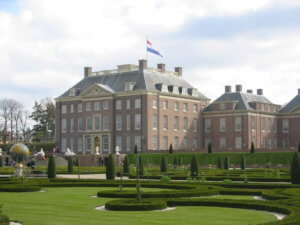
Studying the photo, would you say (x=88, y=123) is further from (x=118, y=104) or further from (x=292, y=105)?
(x=292, y=105)

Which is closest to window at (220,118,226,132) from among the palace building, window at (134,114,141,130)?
the palace building

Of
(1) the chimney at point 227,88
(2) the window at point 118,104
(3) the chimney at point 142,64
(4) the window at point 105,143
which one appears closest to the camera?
(2) the window at point 118,104

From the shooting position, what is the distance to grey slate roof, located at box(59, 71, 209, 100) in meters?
66.9

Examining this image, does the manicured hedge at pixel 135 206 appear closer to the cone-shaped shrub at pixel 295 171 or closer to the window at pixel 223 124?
the cone-shaped shrub at pixel 295 171

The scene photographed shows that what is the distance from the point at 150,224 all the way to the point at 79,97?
60.0 metres

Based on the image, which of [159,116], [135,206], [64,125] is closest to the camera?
[135,206]

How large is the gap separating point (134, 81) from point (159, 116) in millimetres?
5241

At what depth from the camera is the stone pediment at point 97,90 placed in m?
68.6

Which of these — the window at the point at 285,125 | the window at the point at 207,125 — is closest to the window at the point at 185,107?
the window at the point at 207,125

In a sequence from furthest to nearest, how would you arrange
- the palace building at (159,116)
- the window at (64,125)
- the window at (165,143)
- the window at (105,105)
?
the window at (64,125) < the window at (105,105) < the window at (165,143) < the palace building at (159,116)

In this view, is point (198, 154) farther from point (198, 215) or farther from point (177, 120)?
point (198, 215)

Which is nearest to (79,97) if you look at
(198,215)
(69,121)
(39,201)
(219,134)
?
(69,121)

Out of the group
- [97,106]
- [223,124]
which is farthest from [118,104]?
[223,124]

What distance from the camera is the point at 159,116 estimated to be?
66812 millimetres
